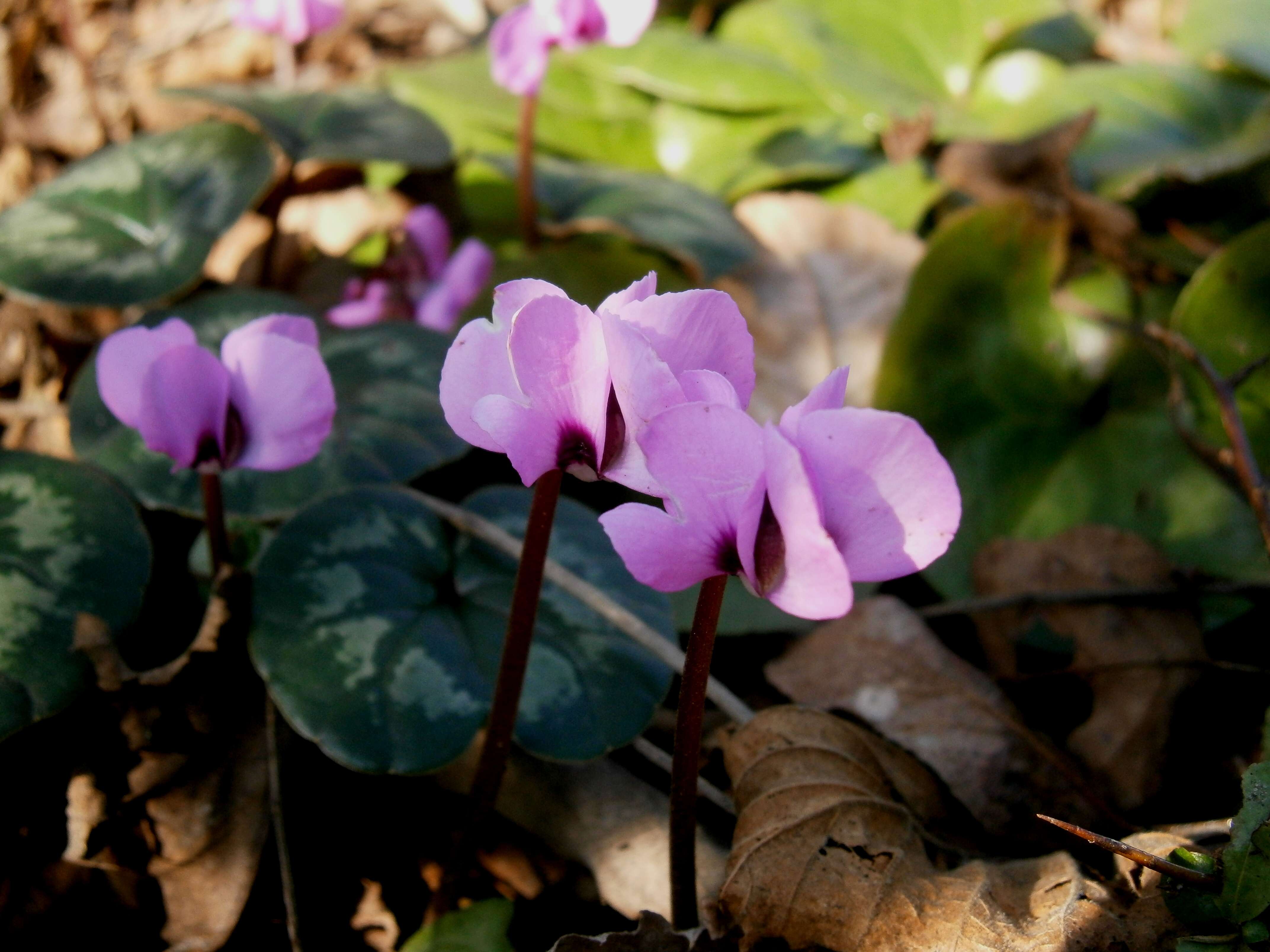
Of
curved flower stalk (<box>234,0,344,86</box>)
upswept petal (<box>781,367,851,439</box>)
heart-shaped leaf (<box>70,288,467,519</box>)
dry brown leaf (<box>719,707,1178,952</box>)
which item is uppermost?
upswept petal (<box>781,367,851,439</box>)

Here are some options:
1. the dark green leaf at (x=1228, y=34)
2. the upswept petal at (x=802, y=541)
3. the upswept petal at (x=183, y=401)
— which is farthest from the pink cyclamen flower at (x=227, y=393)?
the dark green leaf at (x=1228, y=34)

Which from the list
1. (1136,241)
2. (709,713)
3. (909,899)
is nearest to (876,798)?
(909,899)

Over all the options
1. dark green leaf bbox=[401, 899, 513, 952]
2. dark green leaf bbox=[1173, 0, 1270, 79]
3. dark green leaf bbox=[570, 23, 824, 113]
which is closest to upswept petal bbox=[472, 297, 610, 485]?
dark green leaf bbox=[401, 899, 513, 952]

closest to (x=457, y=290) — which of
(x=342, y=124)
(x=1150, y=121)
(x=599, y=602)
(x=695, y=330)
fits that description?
(x=342, y=124)

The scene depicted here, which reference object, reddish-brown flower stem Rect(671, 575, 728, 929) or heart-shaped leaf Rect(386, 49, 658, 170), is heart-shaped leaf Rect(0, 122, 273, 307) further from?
reddish-brown flower stem Rect(671, 575, 728, 929)

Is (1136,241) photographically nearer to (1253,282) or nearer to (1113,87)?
(1253,282)

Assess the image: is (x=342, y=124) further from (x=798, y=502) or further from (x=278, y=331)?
(x=798, y=502)
